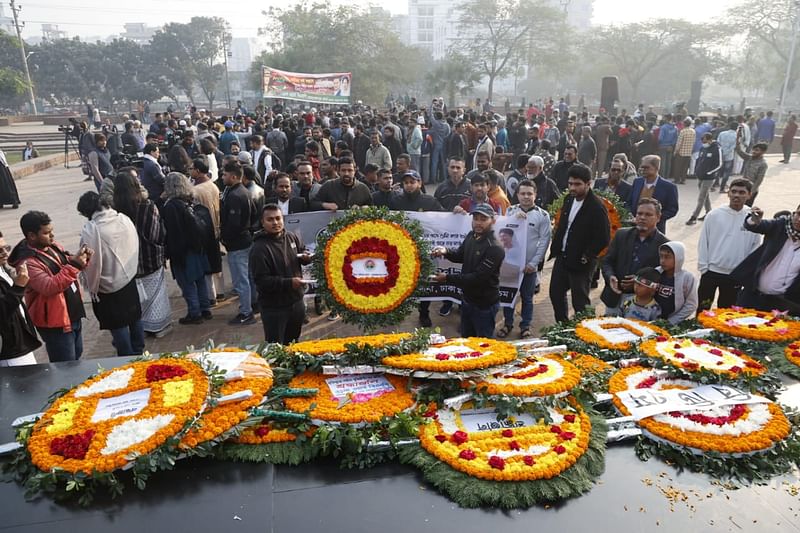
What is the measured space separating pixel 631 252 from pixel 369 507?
367 cm

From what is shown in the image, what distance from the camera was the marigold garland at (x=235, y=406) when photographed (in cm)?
298

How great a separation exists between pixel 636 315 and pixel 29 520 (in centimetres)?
474

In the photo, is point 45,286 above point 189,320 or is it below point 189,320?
above

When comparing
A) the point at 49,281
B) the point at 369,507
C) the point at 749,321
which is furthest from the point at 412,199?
the point at 369,507

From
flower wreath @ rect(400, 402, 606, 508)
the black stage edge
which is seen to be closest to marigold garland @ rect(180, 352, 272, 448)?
the black stage edge

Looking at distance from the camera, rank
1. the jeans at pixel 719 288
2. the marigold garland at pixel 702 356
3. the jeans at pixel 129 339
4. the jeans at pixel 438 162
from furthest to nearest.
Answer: the jeans at pixel 438 162 → the jeans at pixel 719 288 → the jeans at pixel 129 339 → the marigold garland at pixel 702 356

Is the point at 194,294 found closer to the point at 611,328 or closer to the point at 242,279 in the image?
the point at 242,279

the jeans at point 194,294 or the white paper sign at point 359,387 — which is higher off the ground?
the white paper sign at point 359,387

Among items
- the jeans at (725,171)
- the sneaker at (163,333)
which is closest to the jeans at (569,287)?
the sneaker at (163,333)

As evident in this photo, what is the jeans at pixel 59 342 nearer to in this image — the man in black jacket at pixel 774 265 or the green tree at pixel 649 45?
the man in black jacket at pixel 774 265

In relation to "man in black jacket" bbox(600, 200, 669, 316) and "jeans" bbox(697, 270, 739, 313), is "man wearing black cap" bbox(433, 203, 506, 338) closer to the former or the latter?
"man in black jacket" bbox(600, 200, 669, 316)

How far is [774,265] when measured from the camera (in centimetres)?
508

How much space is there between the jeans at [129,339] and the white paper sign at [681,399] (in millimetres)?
4645

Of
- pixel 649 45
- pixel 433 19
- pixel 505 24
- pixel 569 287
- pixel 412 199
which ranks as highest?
pixel 433 19
